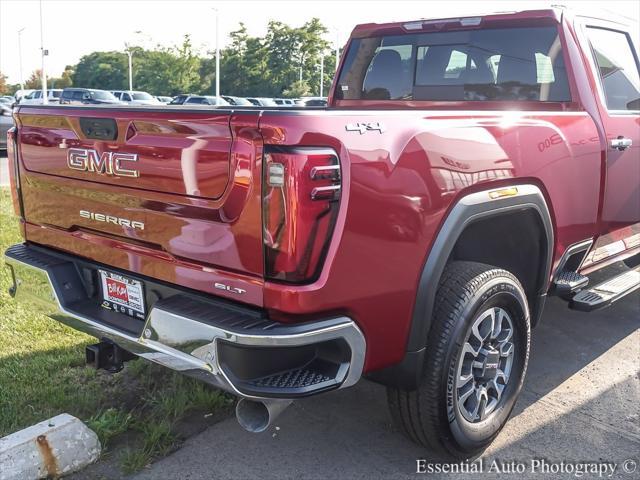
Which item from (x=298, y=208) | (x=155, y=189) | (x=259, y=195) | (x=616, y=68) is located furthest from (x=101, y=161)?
(x=616, y=68)

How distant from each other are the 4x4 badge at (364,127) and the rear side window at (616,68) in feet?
7.19

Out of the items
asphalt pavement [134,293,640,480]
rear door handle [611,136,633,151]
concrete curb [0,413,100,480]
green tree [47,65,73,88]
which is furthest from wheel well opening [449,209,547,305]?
green tree [47,65,73,88]

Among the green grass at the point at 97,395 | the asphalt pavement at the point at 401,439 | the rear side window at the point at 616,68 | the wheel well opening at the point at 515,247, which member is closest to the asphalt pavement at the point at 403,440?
the asphalt pavement at the point at 401,439

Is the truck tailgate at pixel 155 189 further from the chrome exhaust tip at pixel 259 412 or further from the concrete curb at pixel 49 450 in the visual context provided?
the concrete curb at pixel 49 450

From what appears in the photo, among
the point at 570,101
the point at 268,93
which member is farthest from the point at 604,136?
the point at 268,93

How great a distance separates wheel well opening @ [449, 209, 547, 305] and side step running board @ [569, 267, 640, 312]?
0.35 metres

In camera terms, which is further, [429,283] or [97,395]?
[97,395]

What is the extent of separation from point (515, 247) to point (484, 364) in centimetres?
70

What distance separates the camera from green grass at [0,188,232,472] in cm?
306

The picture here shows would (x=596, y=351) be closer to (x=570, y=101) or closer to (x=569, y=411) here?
(x=569, y=411)

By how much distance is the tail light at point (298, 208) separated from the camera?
83.8 inches

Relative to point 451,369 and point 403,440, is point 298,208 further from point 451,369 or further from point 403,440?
point 403,440

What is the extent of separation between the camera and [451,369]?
2.75 metres

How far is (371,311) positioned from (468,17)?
2631 millimetres
